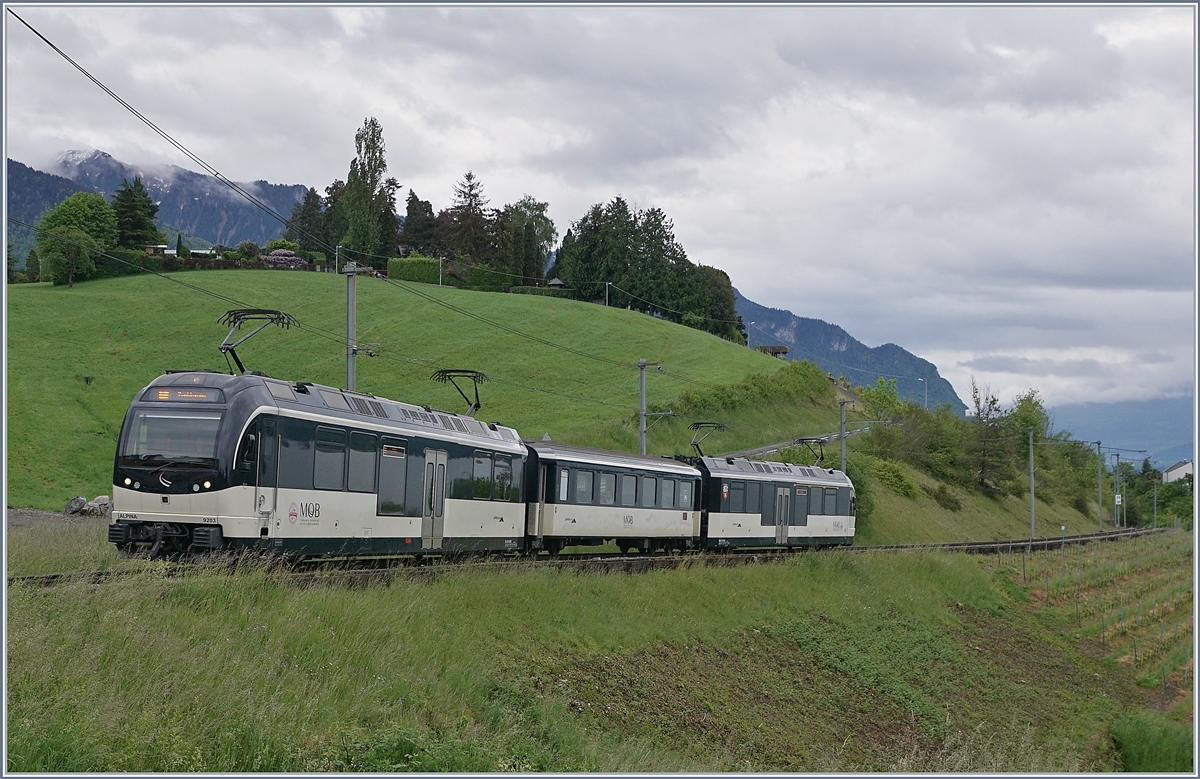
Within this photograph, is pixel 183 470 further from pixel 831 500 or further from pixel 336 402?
pixel 831 500

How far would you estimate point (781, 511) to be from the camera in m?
38.5

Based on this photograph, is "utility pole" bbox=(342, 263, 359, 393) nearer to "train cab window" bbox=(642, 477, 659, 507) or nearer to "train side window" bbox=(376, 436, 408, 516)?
"train side window" bbox=(376, 436, 408, 516)

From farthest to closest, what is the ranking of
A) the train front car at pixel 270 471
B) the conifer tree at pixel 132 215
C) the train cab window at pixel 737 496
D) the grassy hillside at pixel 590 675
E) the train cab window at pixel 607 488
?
the conifer tree at pixel 132 215, the train cab window at pixel 737 496, the train cab window at pixel 607 488, the train front car at pixel 270 471, the grassy hillside at pixel 590 675

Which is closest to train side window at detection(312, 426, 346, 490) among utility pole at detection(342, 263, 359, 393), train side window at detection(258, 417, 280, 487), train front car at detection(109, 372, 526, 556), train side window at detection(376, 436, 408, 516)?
train front car at detection(109, 372, 526, 556)

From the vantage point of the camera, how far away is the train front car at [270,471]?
52.1 ft

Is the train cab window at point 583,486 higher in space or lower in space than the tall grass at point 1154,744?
higher

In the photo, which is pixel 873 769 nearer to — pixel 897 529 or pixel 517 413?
pixel 897 529

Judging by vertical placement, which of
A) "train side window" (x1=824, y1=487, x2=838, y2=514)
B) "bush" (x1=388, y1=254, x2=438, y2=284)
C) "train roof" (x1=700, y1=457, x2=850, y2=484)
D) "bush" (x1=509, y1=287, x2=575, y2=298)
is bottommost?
"train side window" (x1=824, y1=487, x2=838, y2=514)

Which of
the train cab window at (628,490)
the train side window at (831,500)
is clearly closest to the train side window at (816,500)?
the train side window at (831,500)

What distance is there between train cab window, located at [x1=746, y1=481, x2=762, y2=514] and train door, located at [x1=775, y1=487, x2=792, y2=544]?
1595 mm

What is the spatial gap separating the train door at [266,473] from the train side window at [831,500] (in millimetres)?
30033

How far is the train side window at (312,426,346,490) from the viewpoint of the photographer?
1748 cm

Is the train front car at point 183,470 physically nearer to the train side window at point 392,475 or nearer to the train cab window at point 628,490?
the train side window at point 392,475

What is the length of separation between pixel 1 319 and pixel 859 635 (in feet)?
73.0
